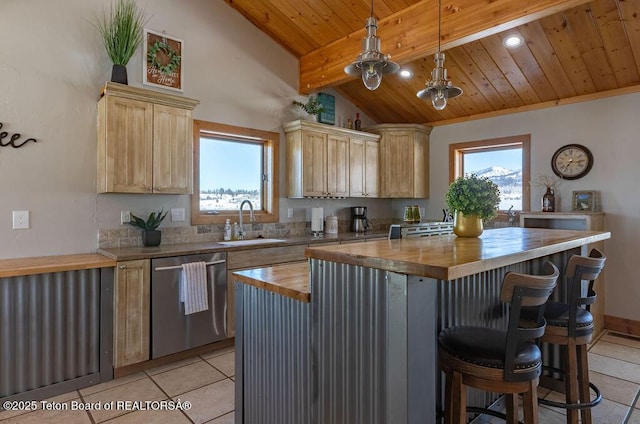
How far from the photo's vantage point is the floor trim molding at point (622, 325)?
12.6 feet

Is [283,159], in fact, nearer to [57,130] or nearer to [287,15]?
[287,15]

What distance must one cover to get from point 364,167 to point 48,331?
3.85 meters

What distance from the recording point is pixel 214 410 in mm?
2408

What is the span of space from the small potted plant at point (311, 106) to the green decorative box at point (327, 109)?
7 cm

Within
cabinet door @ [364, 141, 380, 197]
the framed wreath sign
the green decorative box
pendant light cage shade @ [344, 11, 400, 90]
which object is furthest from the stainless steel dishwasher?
cabinet door @ [364, 141, 380, 197]

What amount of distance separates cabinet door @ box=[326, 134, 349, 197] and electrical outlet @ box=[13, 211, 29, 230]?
2994 millimetres

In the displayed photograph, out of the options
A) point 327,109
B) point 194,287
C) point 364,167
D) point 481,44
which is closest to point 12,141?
point 194,287

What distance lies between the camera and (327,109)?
4.91 metres

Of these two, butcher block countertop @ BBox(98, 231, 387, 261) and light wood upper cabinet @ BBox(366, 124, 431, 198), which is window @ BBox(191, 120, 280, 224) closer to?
butcher block countertop @ BBox(98, 231, 387, 261)

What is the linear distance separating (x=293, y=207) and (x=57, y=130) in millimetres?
2534

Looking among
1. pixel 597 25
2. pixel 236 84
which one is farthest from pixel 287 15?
pixel 597 25

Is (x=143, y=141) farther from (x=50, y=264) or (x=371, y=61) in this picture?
(x=371, y=61)

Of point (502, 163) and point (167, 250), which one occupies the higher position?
point (502, 163)

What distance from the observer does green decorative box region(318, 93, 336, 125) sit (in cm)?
483
